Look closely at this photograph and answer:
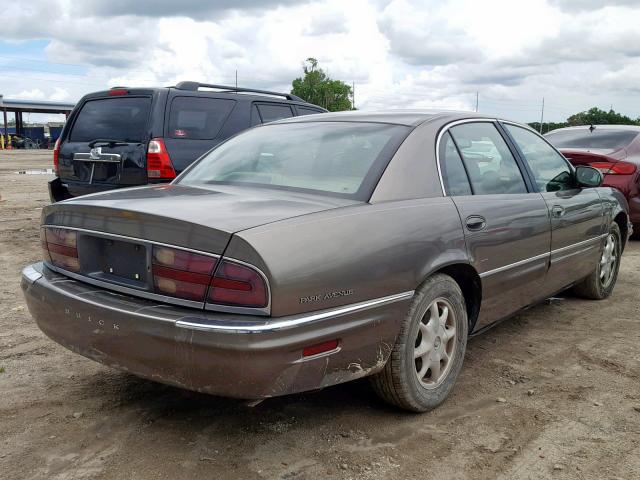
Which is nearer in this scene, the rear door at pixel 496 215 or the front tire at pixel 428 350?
the front tire at pixel 428 350

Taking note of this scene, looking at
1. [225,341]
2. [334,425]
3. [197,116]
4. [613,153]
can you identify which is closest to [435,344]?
[334,425]

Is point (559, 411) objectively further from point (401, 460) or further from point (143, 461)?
point (143, 461)

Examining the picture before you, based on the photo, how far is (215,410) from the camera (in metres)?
3.18

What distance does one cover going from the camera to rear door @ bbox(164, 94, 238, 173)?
20.7 feet

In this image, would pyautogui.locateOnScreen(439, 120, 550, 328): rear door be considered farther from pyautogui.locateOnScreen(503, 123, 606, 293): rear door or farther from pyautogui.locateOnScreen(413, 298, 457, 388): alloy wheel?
pyautogui.locateOnScreen(413, 298, 457, 388): alloy wheel

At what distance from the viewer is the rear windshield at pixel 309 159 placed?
3139 millimetres

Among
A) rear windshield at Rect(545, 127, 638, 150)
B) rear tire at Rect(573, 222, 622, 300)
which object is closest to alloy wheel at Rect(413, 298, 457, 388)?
rear tire at Rect(573, 222, 622, 300)

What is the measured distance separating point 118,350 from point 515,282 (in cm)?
231

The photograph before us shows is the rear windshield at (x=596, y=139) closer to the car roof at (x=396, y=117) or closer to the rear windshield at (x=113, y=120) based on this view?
the car roof at (x=396, y=117)

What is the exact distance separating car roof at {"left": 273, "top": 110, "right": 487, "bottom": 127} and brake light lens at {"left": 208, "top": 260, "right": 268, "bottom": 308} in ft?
4.87

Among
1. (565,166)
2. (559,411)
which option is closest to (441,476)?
(559,411)

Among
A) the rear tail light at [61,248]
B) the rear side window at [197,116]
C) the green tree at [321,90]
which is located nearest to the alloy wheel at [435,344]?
the rear tail light at [61,248]

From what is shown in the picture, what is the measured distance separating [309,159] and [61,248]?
1317 millimetres

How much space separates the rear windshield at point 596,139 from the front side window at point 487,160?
4632mm
